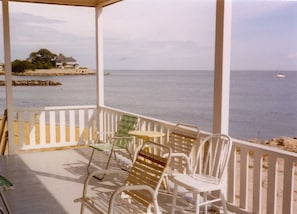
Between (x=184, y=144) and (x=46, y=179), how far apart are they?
2.21m

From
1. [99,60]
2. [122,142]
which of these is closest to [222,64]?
[122,142]

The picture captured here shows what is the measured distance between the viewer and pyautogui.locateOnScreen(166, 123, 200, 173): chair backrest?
3824 mm

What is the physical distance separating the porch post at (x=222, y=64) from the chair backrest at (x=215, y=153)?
6.5 inches

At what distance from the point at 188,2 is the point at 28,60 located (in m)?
14.1

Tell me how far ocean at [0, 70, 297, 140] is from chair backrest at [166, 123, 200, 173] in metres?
20.0

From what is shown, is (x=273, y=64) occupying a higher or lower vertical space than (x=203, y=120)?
higher

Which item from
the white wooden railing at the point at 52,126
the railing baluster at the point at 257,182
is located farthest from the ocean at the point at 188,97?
the railing baluster at the point at 257,182

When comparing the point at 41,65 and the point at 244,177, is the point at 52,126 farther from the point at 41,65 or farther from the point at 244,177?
the point at 41,65

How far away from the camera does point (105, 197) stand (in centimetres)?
289

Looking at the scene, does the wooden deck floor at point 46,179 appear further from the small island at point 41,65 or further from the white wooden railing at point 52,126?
the small island at point 41,65

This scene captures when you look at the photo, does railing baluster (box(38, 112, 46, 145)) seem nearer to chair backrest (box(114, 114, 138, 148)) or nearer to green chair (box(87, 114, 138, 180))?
green chair (box(87, 114, 138, 180))

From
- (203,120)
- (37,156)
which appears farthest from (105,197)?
(203,120)

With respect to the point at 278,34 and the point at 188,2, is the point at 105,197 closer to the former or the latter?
the point at 278,34

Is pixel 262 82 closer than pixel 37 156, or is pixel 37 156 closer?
pixel 37 156
